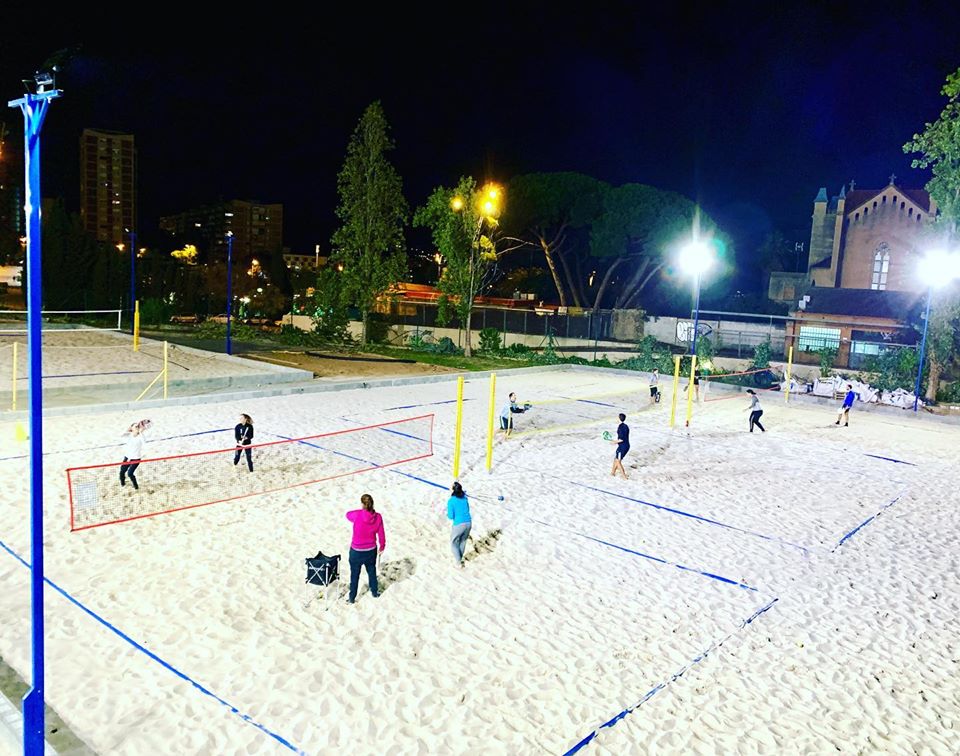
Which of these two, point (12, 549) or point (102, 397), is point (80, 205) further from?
point (12, 549)

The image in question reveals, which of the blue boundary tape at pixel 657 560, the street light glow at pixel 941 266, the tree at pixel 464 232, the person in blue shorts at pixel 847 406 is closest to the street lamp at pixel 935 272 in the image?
the street light glow at pixel 941 266

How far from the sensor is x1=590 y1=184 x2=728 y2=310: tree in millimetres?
56469

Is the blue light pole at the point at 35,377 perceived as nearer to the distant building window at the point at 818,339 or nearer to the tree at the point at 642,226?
the distant building window at the point at 818,339

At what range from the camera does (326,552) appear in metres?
10.6

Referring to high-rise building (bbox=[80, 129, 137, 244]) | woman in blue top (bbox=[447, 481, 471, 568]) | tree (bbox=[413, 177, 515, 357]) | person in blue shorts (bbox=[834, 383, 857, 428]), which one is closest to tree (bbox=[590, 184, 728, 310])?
tree (bbox=[413, 177, 515, 357])

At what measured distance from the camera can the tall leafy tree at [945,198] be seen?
92.0 ft

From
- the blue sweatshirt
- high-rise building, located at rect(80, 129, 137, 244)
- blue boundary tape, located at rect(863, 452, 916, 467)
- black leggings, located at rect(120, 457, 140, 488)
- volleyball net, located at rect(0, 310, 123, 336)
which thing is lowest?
blue boundary tape, located at rect(863, 452, 916, 467)

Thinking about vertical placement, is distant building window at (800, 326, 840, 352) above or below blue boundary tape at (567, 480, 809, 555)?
above

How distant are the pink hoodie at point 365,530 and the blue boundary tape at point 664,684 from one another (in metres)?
3.47

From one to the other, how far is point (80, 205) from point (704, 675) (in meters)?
220

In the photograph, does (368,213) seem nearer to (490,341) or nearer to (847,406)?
(490,341)

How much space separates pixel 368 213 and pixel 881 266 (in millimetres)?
44121

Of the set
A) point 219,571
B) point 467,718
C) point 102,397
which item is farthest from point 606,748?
point 102,397

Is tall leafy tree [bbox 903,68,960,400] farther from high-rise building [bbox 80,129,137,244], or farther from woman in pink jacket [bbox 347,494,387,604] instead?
high-rise building [bbox 80,129,137,244]
